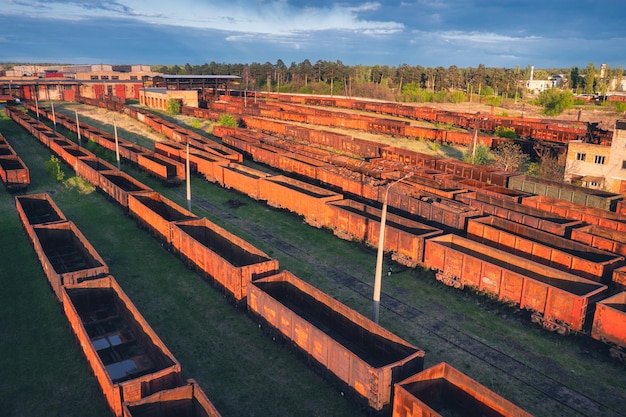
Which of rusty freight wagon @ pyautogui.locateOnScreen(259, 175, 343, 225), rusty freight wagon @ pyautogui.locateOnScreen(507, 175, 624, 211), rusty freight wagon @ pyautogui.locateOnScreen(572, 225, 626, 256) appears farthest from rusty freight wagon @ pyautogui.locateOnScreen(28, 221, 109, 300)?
rusty freight wagon @ pyautogui.locateOnScreen(507, 175, 624, 211)

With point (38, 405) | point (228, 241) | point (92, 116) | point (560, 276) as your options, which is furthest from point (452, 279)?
point (92, 116)

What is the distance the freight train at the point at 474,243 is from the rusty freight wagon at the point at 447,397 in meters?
7.96

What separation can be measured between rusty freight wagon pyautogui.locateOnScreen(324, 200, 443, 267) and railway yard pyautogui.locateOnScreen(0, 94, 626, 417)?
12cm

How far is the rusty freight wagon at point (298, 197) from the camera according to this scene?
31156 millimetres

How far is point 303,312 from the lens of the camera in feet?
61.7

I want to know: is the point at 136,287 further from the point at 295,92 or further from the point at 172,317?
the point at 295,92

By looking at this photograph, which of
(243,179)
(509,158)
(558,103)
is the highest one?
(558,103)

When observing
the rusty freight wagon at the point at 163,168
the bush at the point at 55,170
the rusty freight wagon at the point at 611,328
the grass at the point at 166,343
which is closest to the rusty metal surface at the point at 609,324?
the rusty freight wagon at the point at 611,328

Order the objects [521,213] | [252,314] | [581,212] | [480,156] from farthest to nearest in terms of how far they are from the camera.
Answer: [480,156], [581,212], [521,213], [252,314]

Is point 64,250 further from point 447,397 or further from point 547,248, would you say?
point 547,248

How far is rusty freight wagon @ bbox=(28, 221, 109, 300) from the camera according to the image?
63.9 ft

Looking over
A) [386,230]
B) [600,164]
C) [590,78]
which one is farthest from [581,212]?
[590,78]

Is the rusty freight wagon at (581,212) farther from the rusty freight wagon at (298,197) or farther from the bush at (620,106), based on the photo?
the bush at (620,106)

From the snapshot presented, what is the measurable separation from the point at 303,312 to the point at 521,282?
961 centimetres
